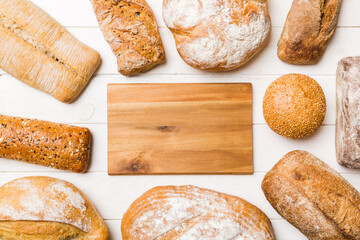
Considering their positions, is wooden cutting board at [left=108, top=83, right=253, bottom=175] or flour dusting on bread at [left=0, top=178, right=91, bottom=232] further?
wooden cutting board at [left=108, top=83, right=253, bottom=175]

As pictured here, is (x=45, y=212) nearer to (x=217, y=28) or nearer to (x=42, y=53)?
(x=42, y=53)

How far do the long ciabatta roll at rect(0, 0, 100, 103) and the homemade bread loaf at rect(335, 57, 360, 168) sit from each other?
1042mm

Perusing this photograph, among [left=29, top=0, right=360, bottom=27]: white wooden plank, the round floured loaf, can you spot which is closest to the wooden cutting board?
the round floured loaf

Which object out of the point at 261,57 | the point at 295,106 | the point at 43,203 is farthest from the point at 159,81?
the point at 43,203

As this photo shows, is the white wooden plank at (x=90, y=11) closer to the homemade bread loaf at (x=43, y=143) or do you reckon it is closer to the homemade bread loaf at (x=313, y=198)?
the homemade bread loaf at (x=43, y=143)

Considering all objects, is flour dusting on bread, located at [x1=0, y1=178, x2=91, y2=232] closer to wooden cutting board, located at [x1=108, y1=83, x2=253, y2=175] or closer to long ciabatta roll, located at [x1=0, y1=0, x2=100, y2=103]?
wooden cutting board, located at [x1=108, y1=83, x2=253, y2=175]

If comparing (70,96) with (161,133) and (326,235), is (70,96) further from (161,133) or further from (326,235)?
(326,235)

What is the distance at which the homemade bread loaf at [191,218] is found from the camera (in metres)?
1.35

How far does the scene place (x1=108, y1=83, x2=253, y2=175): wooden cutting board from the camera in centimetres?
149

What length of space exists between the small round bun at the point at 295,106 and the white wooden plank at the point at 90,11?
30 cm

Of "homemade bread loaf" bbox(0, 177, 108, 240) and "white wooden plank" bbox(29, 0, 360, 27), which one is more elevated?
"white wooden plank" bbox(29, 0, 360, 27)

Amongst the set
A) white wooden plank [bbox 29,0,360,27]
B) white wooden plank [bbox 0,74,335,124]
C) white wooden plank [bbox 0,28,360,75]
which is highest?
white wooden plank [bbox 29,0,360,27]

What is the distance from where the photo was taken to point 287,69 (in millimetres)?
1509

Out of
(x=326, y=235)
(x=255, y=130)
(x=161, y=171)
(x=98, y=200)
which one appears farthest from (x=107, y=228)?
(x=326, y=235)
